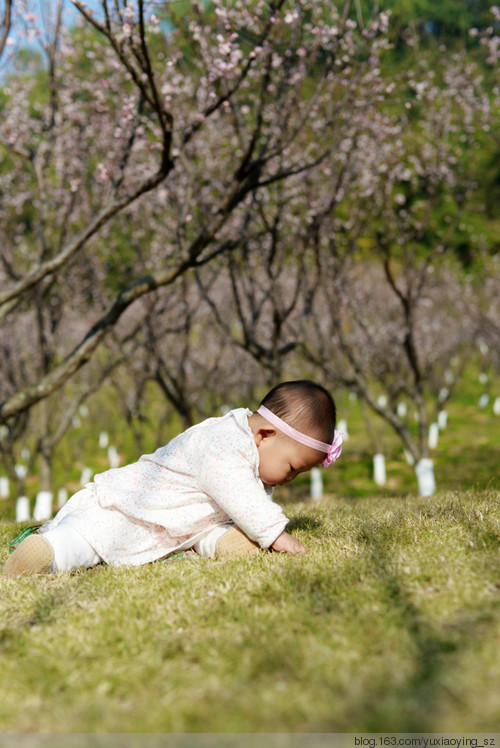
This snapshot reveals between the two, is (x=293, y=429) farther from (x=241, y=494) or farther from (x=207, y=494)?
(x=207, y=494)

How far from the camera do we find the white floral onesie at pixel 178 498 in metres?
3.26

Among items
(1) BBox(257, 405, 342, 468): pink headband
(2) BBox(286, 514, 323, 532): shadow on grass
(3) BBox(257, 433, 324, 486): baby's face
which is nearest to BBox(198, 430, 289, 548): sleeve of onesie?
(3) BBox(257, 433, 324, 486): baby's face

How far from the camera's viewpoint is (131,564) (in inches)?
133

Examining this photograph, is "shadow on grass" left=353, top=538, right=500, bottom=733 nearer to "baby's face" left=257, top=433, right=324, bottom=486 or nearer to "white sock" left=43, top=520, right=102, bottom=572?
"baby's face" left=257, top=433, right=324, bottom=486

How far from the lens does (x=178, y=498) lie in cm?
346

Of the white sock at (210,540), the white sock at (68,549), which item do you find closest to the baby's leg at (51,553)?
the white sock at (68,549)

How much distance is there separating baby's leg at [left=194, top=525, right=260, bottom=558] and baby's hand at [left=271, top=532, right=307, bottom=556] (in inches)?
4.9

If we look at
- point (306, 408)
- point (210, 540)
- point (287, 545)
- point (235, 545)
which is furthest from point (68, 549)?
point (306, 408)

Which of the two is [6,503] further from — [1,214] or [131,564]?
[131,564]

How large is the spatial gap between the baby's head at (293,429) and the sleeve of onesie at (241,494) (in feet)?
0.50

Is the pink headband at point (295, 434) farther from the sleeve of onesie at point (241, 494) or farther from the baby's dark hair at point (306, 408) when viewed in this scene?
the sleeve of onesie at point (241, 494)

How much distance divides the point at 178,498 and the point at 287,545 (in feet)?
2.13

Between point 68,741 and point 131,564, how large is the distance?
1.73m

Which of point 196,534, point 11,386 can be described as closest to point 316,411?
point 196,534
